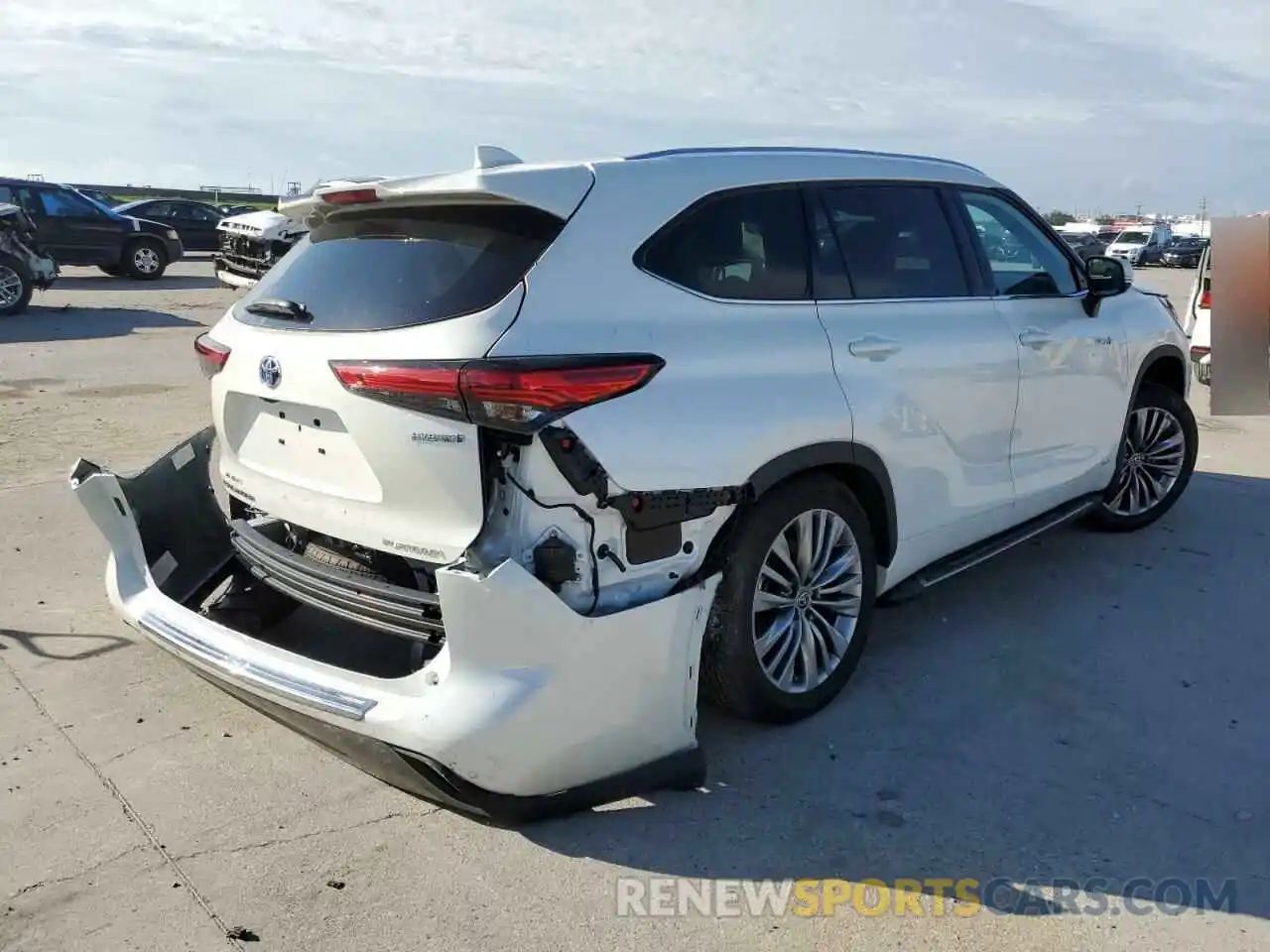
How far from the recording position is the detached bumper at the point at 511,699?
288cm

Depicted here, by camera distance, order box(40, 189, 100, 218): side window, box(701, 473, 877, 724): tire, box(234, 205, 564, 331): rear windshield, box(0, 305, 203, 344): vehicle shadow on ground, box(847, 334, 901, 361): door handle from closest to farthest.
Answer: box(234, 205, 564, 331): rear windshield
box(701, 473, 877, 724): tire
box(847, 334, 901, 361): door handle
box(0, 305, 203, 344): vehicle shadow on ground
box(40, 189, 100, 218): side window

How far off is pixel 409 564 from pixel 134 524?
1.26m

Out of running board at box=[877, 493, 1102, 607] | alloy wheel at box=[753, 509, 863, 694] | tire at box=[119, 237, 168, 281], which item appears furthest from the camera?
tire at box=[119, 237, 168, 281]

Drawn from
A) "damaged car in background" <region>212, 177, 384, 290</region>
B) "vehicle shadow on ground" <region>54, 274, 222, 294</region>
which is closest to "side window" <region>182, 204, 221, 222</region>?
"vehicle shadow on ground" <region>54, 274, 222, 294</region>

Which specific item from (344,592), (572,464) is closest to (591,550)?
(572,464)

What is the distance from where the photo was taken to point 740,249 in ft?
11.8

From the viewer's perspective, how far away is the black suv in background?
19.4 meters

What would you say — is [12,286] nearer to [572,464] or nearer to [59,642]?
[59,642]

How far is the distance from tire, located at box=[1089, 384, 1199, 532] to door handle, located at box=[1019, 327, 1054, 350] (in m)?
1.38

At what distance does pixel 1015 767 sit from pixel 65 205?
20.6 metres

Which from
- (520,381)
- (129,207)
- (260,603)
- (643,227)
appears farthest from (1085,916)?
(129,207)

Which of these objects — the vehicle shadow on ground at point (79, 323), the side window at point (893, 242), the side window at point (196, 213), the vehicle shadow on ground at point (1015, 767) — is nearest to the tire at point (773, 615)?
the vehicle shadow on ground at point (1015, 767)

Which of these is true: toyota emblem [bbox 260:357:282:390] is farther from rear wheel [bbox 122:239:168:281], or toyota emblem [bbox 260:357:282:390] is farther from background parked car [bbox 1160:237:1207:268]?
background parked car [bbox 1160:237:1207:268]

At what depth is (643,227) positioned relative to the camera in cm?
330
